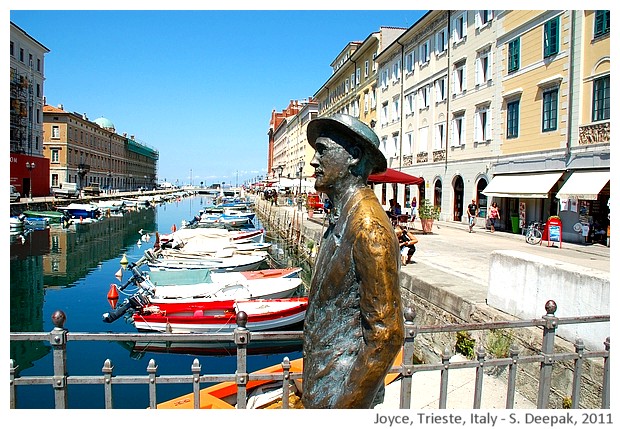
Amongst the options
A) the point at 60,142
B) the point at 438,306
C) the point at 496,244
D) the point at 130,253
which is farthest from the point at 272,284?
the point at 60,142

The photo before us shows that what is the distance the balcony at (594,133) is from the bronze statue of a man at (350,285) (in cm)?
1845

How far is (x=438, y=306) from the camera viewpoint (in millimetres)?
9945

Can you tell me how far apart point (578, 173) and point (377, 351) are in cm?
1986

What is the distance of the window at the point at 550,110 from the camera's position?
2033cm

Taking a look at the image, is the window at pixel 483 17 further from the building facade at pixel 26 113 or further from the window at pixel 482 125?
the building facade at pixel 26 113

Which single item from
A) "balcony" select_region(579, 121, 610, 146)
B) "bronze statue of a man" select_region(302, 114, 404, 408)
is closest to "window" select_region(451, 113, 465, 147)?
"balcony" select_region(579, 121, 610, 146)

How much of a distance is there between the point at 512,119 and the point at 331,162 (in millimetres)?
23779

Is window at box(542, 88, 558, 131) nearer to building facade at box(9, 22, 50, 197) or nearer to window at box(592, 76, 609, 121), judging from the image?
window at box(592, 76, 609, 121)

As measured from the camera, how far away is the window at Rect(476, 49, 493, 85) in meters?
25.8

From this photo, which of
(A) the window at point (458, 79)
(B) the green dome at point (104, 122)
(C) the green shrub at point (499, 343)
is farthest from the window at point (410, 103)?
(B) the green dome at point (104, 122)

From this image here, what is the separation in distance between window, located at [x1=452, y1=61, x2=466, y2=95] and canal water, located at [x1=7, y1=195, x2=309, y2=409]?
14449mm

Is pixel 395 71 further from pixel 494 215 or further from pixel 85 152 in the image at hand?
pixel 85 152

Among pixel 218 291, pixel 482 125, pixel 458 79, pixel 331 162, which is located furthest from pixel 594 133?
pixel 331 162
